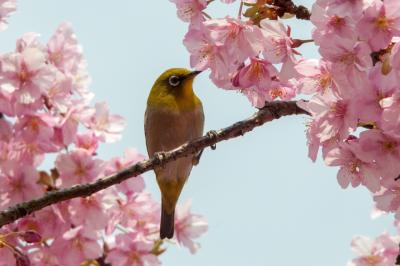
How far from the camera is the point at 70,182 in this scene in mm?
4453

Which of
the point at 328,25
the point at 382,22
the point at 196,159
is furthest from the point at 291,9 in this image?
the point at 196,159

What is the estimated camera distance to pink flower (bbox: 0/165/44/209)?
4.34m

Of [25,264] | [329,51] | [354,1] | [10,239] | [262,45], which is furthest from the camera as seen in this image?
[10,239]

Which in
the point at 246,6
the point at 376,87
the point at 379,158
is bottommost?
the point at 379,158

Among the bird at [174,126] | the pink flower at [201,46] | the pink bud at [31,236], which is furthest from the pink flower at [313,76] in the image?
the bird at [174,126]

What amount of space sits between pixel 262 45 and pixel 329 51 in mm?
470

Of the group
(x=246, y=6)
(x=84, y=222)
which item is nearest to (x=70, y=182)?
(x=84, y=222)

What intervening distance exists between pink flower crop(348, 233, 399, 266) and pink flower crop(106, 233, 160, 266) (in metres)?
1.65

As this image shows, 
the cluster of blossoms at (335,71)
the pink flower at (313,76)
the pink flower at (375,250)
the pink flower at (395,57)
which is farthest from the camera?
the pink flower at (375,250)

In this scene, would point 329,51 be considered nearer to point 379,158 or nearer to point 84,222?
point 379,158

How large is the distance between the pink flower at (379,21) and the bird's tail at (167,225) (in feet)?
10.3

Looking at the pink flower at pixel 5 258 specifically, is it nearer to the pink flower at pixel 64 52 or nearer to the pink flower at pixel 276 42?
the pink flower at pixel 64 52

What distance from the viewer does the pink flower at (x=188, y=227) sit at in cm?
570

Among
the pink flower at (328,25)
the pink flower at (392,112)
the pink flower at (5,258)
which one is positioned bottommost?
the pink flower at (5,258)
